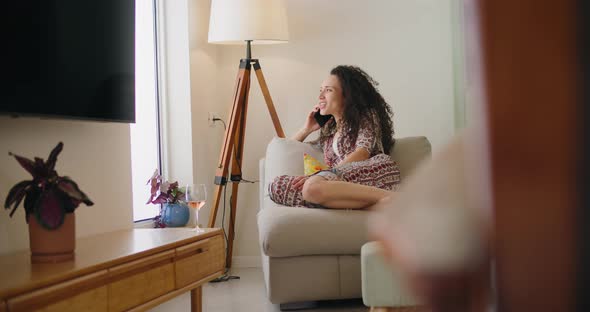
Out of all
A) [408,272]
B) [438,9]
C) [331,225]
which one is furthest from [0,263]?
[438,9]

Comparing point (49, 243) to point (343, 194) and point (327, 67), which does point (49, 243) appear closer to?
point (343, 194)

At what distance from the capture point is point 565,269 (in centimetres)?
25

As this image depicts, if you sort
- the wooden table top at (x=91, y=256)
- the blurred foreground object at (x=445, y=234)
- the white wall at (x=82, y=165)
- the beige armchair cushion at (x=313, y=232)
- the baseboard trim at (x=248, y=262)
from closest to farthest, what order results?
the blurred foreground object at (x=445, y=234) → the wooden table top at (x=91, y=256) → the white wall at (x=82, y=165) → the beige armchair cushion at (x=313, y=232) → the baseboard trim at (x=248, y=262)

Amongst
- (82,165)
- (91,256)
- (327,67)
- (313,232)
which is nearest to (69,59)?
(82,165)

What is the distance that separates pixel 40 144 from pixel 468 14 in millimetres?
2831

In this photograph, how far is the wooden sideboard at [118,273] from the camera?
2021 mm

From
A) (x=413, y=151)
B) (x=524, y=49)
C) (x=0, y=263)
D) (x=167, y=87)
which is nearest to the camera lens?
(x=524, y=49)

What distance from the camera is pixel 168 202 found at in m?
4.38

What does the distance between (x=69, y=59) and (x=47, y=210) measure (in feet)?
2.35

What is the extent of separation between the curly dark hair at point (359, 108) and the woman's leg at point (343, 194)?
593 millimetres

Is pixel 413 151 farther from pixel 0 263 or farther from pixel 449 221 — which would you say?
pixel 449 221

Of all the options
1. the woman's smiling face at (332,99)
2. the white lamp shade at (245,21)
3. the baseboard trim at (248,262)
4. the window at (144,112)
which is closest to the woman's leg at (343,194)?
the woman's smiling face at (332,99)

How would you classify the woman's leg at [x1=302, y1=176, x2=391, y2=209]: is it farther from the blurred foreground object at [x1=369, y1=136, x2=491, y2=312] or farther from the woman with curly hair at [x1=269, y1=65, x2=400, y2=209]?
the blurred foreground object at [x1=369, y1=136, x2=491, y2=312]

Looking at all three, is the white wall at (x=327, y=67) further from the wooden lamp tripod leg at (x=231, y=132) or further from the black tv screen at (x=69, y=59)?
the black tv screen at (x=69, y=59)
